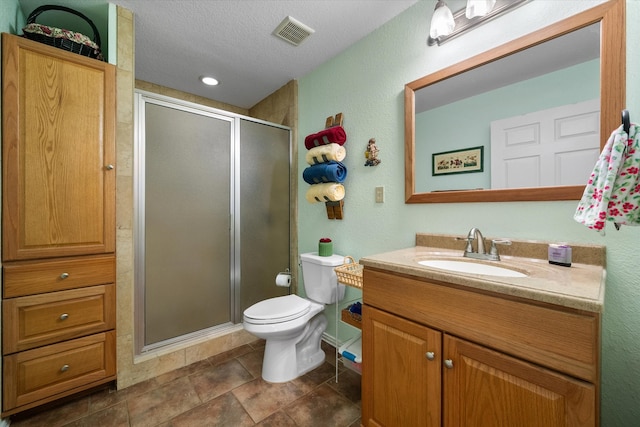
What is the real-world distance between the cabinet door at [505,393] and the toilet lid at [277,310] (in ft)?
3.12

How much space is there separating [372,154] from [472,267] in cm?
91

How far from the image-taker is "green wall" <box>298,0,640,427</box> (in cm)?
93

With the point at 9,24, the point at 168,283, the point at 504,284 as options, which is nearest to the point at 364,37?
the point at 504,284

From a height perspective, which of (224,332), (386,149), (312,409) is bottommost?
(312,409)

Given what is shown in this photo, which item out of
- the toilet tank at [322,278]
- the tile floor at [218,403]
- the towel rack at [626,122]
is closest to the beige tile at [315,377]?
the tile floor at [218,403]

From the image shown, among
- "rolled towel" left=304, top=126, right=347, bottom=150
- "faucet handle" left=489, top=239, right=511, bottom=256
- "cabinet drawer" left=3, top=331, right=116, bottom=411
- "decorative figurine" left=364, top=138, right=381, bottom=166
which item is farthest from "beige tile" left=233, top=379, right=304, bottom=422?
"rolled towel" left=304, top=126, right=347, bottom=150

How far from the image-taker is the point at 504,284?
734 millimetres

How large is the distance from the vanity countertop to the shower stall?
1.36 meters

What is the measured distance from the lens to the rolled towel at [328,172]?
1823mm

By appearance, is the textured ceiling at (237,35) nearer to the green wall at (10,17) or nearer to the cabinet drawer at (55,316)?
the green wall at (10,17)

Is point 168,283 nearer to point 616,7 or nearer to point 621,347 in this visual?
point 621,347

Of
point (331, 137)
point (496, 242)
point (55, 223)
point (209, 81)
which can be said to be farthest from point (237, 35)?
point (496, 242)

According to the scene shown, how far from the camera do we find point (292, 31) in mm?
1756

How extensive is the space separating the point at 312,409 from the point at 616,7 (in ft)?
7.22
